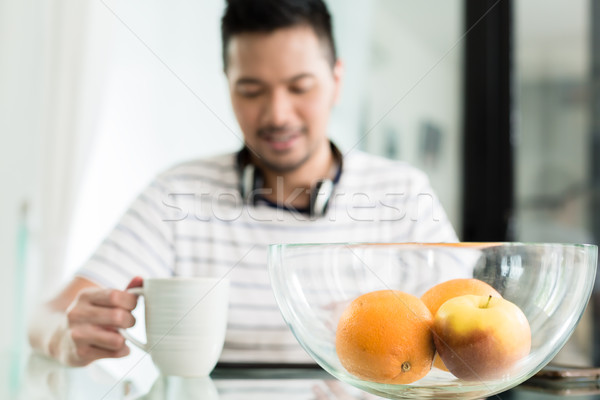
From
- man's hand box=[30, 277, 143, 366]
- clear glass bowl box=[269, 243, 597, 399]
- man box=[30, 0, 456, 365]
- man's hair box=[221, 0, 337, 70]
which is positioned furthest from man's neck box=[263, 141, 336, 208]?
clear glass bowl box=[269, 243, 597, 399]

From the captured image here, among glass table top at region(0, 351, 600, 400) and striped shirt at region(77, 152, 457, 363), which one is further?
striped shirt at region(77, 152, 457, 363)

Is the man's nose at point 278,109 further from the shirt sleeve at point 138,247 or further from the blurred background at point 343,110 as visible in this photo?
the blurred background at point 343,110

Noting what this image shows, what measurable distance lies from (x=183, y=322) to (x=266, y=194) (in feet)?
2.10

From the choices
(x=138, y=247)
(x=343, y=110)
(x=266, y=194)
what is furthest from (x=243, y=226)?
(x=343, y=110)

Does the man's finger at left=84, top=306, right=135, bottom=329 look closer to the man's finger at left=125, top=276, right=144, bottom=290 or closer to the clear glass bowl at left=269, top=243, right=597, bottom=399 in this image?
the man's finger at left=125, top=276, right=144, bottom=290

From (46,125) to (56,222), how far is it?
25 centimetres

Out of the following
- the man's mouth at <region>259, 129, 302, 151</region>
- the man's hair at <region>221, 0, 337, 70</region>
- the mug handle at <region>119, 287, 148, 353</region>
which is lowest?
the mug handle at <region>119, 287, 148, 353</region>

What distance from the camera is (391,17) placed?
5.40 feet

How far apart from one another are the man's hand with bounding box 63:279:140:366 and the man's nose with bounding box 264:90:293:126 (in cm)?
60

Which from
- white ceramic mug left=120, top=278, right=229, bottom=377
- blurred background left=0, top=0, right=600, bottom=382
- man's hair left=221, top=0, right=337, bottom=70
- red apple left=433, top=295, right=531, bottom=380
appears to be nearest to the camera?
red apple left=433, top=295, right=531, bottom=380

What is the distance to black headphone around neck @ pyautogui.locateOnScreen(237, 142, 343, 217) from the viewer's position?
1.10 m

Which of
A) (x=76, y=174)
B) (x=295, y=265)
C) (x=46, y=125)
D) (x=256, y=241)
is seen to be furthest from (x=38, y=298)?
(x=295, y=265)

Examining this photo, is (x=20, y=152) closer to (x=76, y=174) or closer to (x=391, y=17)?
(x=76, y=174)

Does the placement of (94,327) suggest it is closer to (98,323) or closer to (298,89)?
(98,323)
